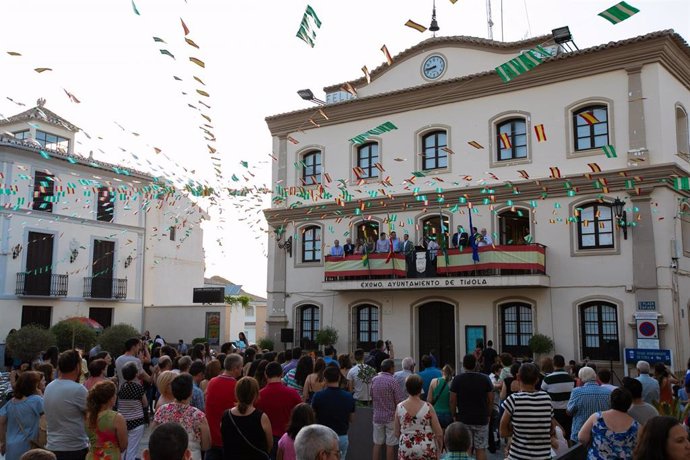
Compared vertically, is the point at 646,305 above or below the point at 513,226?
below

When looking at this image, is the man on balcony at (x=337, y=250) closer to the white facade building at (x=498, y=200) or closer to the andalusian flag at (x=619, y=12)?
the white facade building at (x=498, y=200)

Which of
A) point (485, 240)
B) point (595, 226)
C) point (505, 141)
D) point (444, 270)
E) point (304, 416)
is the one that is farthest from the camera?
point (444, 270)

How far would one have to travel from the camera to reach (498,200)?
21.1m

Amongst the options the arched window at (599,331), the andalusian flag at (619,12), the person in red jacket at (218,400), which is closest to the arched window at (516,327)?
the arched window at (599,331)

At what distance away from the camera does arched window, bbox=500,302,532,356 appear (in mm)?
20094

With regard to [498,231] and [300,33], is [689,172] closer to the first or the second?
[498,231]

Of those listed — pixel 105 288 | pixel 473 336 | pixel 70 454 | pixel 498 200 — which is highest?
pixel 498 200

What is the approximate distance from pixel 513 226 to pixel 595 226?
9.43ft

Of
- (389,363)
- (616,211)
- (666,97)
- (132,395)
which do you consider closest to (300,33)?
(389,363)

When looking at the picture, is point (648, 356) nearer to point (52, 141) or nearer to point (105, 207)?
point (105, 207)

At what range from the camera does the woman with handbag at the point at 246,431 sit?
18.8ft

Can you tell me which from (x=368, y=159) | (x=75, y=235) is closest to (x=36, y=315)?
(x=75, y=235)

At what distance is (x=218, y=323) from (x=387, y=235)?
10923mm

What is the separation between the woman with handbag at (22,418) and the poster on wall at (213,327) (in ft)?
76.6
